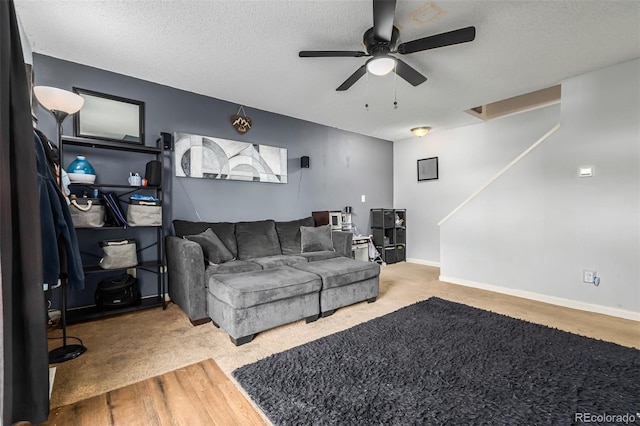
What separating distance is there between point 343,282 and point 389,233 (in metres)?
3.02

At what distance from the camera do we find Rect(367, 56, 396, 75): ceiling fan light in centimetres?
220

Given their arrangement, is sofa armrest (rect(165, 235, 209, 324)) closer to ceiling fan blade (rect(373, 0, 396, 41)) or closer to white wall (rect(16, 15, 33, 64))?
white wall (rect(16, 15, 33, 64))

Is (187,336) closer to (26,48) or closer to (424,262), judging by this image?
(26,48)

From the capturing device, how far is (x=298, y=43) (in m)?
2.45

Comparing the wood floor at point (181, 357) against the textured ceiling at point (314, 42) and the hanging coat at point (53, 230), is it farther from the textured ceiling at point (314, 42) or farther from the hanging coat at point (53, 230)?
the textured ceiling at point (314, 42)

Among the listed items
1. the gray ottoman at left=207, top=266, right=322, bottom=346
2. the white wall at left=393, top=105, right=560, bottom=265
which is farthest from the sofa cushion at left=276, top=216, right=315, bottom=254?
the white wall at left=393, top=105, right=560, bottom=265

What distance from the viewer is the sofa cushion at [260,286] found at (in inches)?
87.0

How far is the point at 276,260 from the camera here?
10.5 feet

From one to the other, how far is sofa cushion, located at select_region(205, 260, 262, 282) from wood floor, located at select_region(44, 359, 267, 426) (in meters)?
1.00

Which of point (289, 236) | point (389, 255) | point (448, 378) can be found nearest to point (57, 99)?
point (289, 236)

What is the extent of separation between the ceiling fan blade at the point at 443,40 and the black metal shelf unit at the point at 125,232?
8.54 ft

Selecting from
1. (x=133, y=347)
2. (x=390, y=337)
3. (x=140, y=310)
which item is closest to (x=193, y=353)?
(x=133, y=347)

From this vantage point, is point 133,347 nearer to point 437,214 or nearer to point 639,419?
point 639,419

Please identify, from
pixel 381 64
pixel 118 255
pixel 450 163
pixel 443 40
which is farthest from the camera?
pixel 450 163
